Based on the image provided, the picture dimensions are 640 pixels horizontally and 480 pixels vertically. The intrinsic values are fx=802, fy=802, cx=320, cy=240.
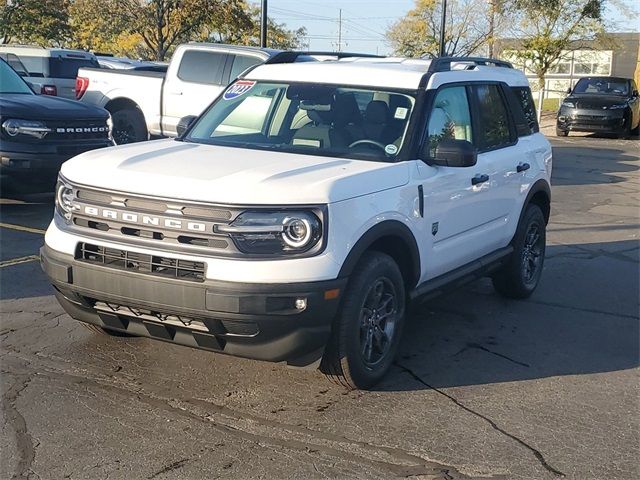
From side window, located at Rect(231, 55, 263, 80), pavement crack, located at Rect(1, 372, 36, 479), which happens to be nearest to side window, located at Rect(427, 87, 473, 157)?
pavement crack, located at Rect(1, 372, 36, 479)

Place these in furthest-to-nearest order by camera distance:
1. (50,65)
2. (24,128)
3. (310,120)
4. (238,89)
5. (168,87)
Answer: (50,65) → (168,87) → (24,128) → (238,89) → (310,120)

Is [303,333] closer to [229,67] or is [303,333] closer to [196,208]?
[196,208]

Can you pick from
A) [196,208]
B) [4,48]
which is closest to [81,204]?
[196,208]

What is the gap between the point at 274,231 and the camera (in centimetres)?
404

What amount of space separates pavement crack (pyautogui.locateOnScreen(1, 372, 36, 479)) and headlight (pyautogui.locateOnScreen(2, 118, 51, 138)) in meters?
5.00

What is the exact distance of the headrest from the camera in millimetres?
5227

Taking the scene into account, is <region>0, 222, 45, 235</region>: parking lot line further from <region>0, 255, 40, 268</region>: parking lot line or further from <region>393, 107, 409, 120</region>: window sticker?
<region>393, 107, 409, 120</region>: window sticker

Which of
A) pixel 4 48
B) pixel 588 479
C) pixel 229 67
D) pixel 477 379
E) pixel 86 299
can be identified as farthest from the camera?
pixel 4 48

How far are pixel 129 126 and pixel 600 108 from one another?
611 inches

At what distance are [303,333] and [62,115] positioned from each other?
622 centimetres

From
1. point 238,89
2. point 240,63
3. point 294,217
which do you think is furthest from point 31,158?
point 294,217

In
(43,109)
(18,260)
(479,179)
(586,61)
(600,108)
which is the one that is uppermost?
(586,61)

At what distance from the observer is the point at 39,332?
5402 millimetres

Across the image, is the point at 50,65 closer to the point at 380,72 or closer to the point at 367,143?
the point at 380,72
